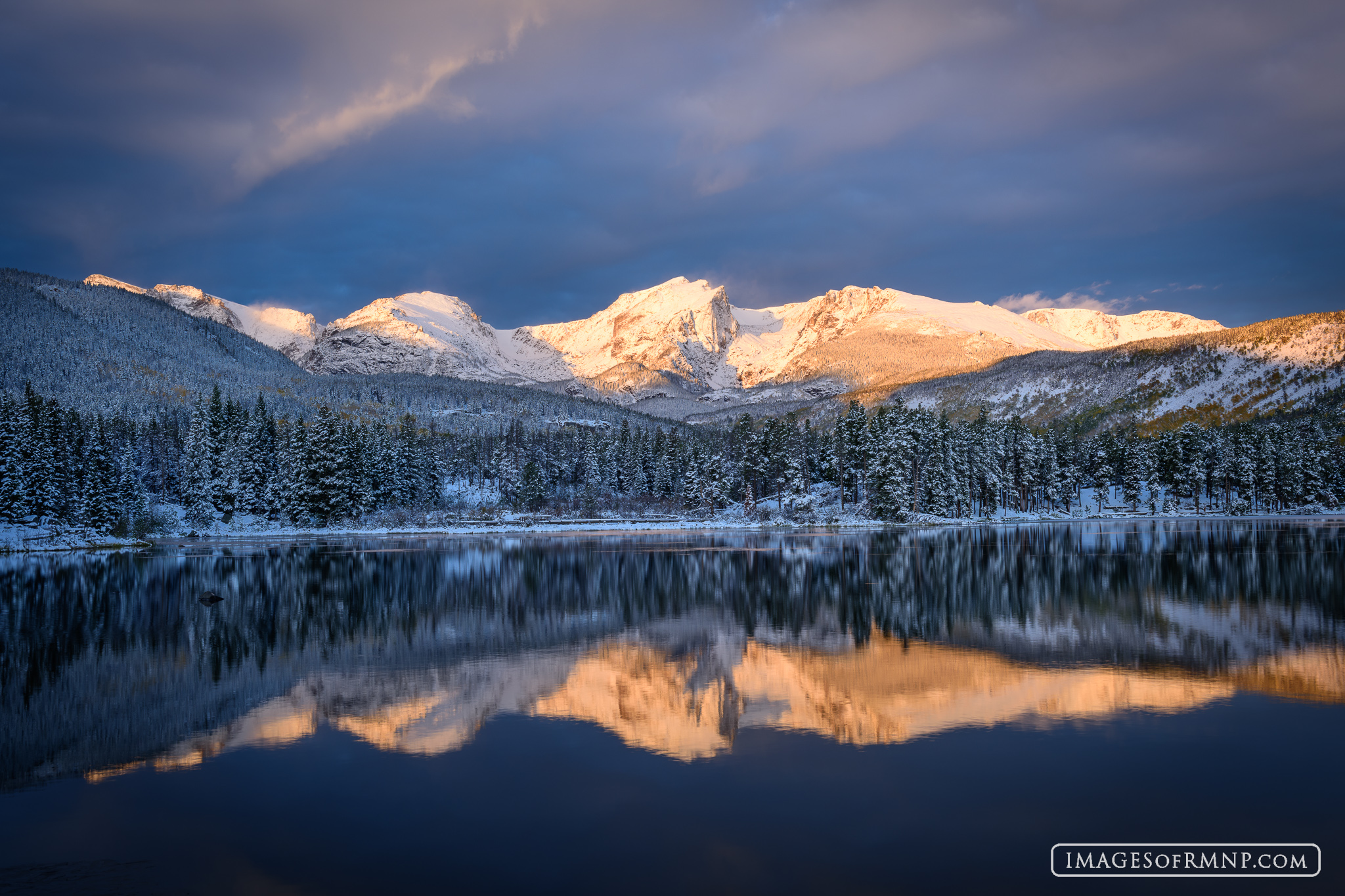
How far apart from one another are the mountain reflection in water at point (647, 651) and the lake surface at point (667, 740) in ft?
0.44

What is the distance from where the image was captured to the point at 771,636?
81.0ft

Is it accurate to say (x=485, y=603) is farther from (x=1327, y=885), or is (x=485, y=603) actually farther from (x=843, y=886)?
(x=1327, y=885)

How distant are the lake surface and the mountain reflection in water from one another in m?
0.13

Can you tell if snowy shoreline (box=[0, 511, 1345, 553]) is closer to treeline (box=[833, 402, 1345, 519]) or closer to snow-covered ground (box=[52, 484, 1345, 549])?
Answer: snow-covered ground (box=[52, 484, 1345, 549])

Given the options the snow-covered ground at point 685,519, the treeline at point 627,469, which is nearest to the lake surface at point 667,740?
the treeline at point 627,469

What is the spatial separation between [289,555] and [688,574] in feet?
104

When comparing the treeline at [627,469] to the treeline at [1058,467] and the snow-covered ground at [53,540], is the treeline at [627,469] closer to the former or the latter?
the treeline at [1058,467]

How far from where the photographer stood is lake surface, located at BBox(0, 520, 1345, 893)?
10219mm

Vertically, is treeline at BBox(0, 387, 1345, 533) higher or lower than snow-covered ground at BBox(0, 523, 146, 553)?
higher

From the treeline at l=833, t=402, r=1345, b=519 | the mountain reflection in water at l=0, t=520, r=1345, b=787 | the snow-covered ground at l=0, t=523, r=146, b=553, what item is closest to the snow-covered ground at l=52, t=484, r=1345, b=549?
the snow-covered ground at l=0, t=523, r=146, b=553

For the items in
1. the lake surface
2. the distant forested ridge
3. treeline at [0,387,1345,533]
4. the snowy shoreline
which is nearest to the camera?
the lake surface

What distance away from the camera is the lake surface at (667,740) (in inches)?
402

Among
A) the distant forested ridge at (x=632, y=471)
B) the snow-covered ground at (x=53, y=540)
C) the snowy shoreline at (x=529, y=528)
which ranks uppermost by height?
the distant forested ridge at (x=632, y=471)

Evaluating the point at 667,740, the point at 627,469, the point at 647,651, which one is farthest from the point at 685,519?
the point at 667,740
